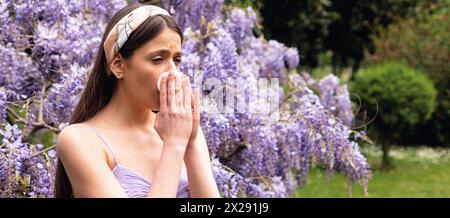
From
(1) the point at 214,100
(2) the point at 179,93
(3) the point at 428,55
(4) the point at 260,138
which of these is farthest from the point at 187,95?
(3) the point at 428,55

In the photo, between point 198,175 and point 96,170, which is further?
point 198,175

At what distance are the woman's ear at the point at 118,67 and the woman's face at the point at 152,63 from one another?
1.3 inches

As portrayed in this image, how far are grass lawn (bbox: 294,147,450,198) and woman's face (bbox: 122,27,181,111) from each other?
5544 mm

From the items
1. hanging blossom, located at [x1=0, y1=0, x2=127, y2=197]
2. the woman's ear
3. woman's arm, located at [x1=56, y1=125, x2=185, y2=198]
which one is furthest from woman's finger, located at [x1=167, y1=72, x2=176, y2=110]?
hanging blossom, located at [x1=0, y1=0, x2=127, y2=197]

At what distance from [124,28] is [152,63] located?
0.51ft

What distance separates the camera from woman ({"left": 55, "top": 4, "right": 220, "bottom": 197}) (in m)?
1.98

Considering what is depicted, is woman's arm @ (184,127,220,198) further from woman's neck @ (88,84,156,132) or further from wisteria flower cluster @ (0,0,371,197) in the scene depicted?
wisteria flower cluster @ (0,0,371,197)

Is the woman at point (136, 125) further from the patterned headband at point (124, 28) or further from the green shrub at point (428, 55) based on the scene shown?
the green shrub at point (428, 55)

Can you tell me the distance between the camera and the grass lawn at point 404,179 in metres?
8.48

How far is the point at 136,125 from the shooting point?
2.22 meters

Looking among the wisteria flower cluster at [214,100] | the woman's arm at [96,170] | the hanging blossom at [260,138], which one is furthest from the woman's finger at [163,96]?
the hanging blossom at [260,138]

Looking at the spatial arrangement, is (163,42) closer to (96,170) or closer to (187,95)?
(187,95)

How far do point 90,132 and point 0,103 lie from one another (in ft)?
4.59
